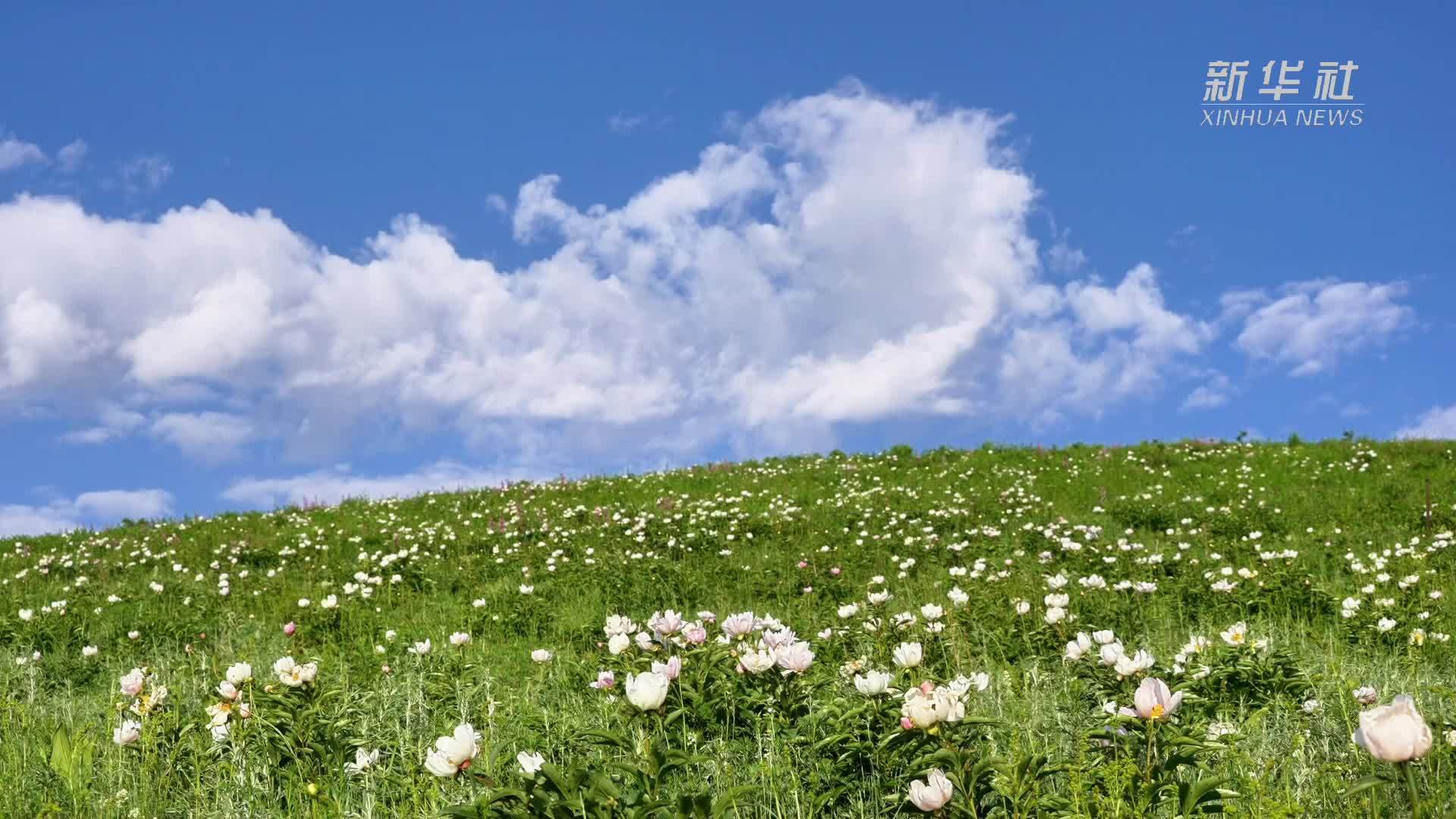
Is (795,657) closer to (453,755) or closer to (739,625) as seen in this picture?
(739,625)

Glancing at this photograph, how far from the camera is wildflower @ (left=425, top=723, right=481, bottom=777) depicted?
2879mm

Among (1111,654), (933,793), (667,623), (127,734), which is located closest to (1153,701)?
(1111,654)

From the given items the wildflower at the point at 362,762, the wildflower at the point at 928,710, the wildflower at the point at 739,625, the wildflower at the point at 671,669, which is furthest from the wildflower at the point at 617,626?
the wildflower at the point at 928,710

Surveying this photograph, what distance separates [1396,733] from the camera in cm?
211

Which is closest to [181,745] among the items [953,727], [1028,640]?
[953,727]

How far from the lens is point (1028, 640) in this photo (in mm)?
7023

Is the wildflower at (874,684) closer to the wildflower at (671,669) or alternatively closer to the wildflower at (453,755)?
the wildflower at (671,669)

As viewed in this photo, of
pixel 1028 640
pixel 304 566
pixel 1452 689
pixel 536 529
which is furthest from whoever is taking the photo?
pixel 536 529

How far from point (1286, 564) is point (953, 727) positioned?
309 inches

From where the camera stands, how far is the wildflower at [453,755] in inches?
113

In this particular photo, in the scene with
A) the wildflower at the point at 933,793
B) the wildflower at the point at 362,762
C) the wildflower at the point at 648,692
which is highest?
the wildflower at the point at 648,692

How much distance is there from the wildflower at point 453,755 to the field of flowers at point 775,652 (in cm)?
1

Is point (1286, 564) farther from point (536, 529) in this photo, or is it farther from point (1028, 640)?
point (536, 529)

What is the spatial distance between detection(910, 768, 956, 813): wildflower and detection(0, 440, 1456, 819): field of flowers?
0.05 feet
